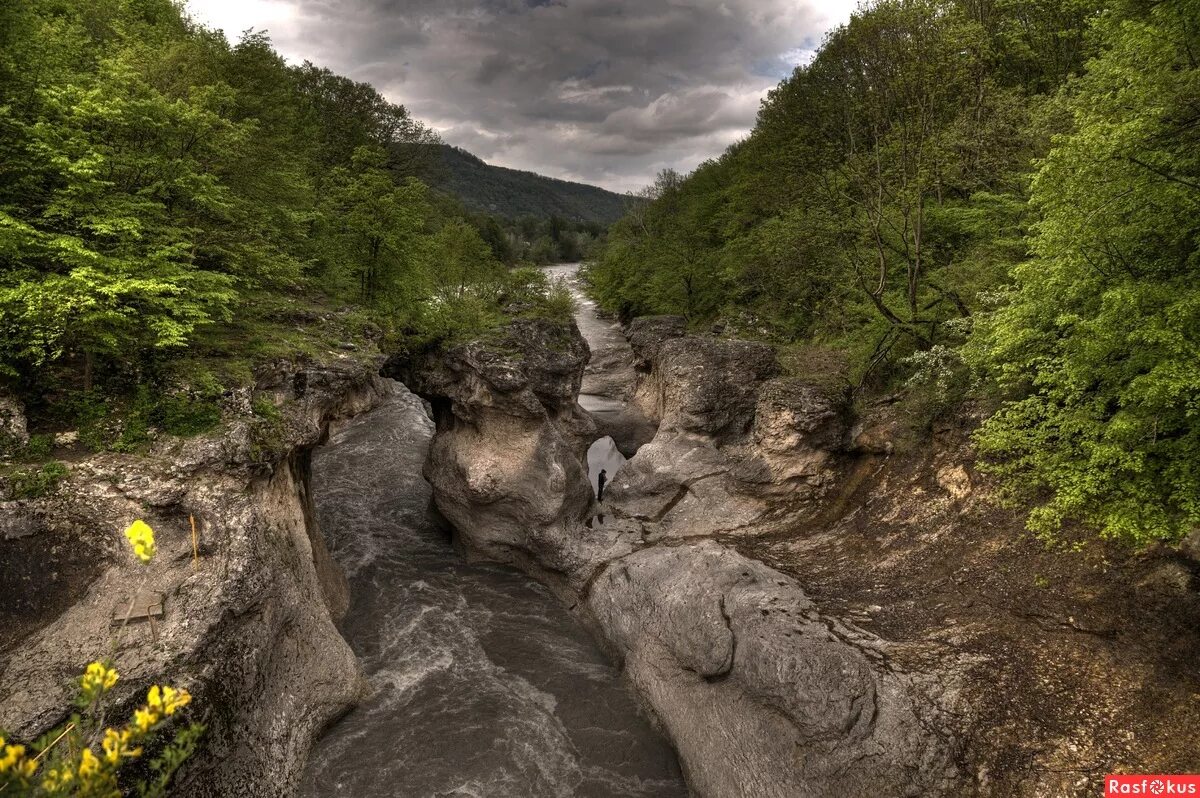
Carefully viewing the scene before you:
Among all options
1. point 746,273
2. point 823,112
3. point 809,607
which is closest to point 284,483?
point 809,607

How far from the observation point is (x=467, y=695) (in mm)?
14406

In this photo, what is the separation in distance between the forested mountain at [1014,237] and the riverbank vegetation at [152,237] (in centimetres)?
1458

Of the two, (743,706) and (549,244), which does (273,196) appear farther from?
(549,244)

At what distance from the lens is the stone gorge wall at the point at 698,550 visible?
1024 centimetres

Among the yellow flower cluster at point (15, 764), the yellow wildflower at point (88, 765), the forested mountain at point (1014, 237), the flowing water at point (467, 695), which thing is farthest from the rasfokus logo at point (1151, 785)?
the yellow flower cluster at point (15, 764)

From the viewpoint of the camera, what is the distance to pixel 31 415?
1115 cm

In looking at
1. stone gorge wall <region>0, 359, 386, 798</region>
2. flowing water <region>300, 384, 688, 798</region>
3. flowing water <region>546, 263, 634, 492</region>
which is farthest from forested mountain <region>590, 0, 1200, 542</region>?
stone gorge wall <region>0, 359, 386, 798</region>

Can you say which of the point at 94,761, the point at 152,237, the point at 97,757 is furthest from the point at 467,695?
the point at 152,237

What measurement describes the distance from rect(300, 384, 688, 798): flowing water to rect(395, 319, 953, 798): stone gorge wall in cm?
86

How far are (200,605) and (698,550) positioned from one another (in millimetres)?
11109

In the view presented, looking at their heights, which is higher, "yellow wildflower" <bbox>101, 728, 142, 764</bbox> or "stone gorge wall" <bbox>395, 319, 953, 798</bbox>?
"yellow wildflower" <bbox>101, 728, 142, 764</bbox>

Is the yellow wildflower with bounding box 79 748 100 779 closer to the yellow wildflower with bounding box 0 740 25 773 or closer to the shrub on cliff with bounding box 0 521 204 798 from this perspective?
the shrub on cliff with bounding box 0 521 204 798

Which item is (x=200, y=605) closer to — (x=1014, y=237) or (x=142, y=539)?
(x=142, y=539)

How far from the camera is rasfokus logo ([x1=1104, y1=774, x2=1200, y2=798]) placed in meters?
7.65
